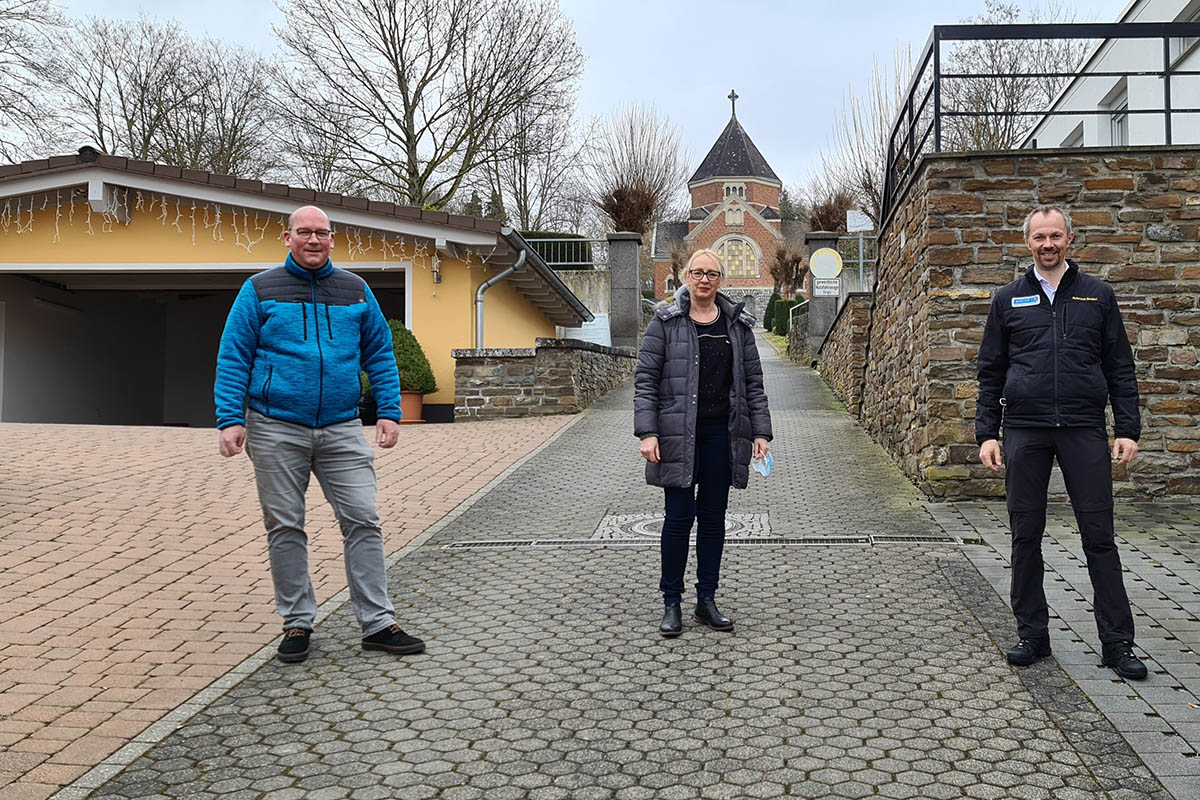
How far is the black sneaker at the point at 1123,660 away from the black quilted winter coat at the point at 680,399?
1.65 meters

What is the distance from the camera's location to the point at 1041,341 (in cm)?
453

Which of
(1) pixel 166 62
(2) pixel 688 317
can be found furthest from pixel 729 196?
(2) pixel 688 317

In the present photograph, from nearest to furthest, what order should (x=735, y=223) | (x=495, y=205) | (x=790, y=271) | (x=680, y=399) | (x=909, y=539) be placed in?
(x=680, y=399), (x=909, y=539), (x=495, y=205), (x=790, y=271), (x=735, y=223)

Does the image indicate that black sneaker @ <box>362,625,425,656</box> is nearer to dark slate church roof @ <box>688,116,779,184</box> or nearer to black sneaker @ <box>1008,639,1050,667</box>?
black sneaker @ <box>1008,639,1050,667</box>

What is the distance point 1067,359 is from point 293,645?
3.47 meters

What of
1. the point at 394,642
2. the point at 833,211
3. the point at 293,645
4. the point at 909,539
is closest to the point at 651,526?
the point at 909,539

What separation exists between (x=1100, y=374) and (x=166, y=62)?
35467 millimetres

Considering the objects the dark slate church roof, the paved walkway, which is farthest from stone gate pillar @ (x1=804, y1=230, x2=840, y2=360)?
the dark slate church roof

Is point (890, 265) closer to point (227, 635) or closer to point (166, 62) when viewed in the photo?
point (227, 635)

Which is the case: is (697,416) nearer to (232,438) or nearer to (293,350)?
(293,350)

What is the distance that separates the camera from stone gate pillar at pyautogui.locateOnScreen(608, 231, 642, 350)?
25641 mm

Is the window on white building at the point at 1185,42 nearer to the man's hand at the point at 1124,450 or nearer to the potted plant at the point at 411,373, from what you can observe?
the potted plant at the point at 411,373

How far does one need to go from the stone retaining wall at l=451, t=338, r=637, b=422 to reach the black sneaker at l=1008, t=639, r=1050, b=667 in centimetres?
1112

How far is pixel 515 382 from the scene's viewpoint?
1535 cm
